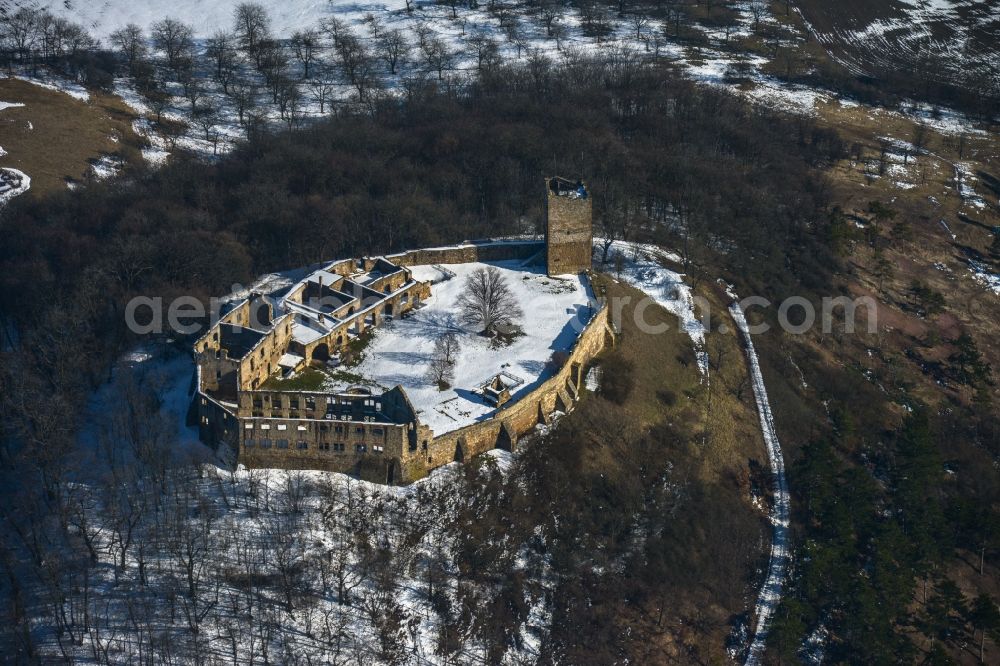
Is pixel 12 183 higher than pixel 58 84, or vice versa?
pixel 58 84

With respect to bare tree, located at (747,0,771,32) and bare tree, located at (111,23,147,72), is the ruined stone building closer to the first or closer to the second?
bare tree, located at (111,23,147,72)

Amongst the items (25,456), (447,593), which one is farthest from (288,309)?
(447,593)

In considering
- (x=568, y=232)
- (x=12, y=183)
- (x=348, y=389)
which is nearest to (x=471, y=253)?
(x=568, y=232)

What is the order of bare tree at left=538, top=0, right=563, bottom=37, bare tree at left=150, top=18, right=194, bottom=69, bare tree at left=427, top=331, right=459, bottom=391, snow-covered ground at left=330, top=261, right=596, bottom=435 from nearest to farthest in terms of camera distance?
snow-covered ground at left=330, top=261, right=596, bottom=435, bare tree at left=427, top=331, right=459, bottom=391, bare tree at left=150, top=18, right=194, bottom=69, bare tree at left=538, top=0, right=563, bottom=37

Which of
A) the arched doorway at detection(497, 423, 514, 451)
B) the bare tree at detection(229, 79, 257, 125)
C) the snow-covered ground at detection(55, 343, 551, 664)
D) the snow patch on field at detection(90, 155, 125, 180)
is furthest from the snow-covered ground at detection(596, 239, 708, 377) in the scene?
the bare tree at detection(229, 79, 257, 125)

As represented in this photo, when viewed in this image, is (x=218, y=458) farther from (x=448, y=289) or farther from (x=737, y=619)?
(x=737, y=619)

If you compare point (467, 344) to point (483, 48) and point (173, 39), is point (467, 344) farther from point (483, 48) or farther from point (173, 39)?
point (173, 39)

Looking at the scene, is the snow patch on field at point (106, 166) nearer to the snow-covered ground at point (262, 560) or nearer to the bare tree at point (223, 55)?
the bare tree at point (223, 55)
